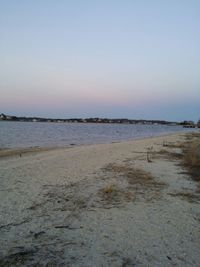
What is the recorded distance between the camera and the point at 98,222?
18.4 feet

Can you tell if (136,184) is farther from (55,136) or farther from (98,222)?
(55,136)

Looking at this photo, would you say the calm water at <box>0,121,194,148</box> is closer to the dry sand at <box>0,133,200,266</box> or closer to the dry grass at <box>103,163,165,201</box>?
the dry grass at <box>103,163,165,201</box>

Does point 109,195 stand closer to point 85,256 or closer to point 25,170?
point 85,256

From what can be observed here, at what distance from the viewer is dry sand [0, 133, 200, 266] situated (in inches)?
166

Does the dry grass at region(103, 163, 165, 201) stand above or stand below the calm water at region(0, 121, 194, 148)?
above

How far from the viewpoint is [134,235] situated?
16.4 feet

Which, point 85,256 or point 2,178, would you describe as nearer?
point 85,256

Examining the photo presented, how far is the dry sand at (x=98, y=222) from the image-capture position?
423 cm

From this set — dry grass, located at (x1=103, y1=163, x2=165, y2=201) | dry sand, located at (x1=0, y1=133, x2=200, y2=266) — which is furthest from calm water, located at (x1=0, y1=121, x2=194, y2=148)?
dry sand, located at (x1=0, y1=133, x2=200, y2=266)

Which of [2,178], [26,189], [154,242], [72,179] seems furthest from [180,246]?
[2,178]

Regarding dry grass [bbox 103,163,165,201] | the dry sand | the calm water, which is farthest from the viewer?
the calm water

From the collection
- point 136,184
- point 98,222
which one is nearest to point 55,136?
point 136,184

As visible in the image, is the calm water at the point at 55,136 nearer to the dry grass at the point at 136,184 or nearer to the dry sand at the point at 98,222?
the dry grass at the point at 136,184

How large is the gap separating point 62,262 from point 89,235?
1009mm
